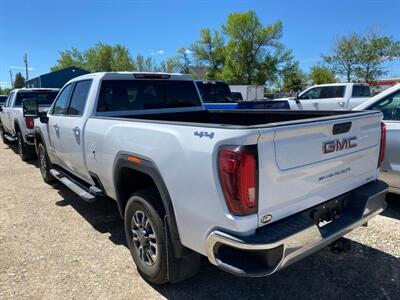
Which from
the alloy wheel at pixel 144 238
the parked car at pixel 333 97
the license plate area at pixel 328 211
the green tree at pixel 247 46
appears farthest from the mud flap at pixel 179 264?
the green tree at pixel 247 46

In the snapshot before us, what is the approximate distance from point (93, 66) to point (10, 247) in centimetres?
6341

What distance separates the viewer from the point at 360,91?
578 inches

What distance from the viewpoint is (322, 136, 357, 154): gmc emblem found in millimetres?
2735

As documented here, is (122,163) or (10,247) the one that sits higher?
(122,163)

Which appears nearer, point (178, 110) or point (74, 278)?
point (74, 278)

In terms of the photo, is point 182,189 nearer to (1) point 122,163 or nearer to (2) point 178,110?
(1) point 122,163

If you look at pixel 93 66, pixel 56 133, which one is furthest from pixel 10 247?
pixel 93 66

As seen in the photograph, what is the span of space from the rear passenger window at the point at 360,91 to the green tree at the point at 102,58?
5291 centimetres

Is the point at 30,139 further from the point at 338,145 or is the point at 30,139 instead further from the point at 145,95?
the point at 338,145

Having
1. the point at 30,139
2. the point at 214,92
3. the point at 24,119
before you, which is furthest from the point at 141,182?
the point at 214,92

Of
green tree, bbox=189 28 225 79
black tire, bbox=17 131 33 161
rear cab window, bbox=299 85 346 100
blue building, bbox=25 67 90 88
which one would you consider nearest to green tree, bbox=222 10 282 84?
green tree, bbox=189 28 225 79

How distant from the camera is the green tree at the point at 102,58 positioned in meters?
63.1

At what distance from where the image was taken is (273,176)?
2393 mm

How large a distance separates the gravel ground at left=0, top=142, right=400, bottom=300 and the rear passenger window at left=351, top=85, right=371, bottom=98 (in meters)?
10.2
